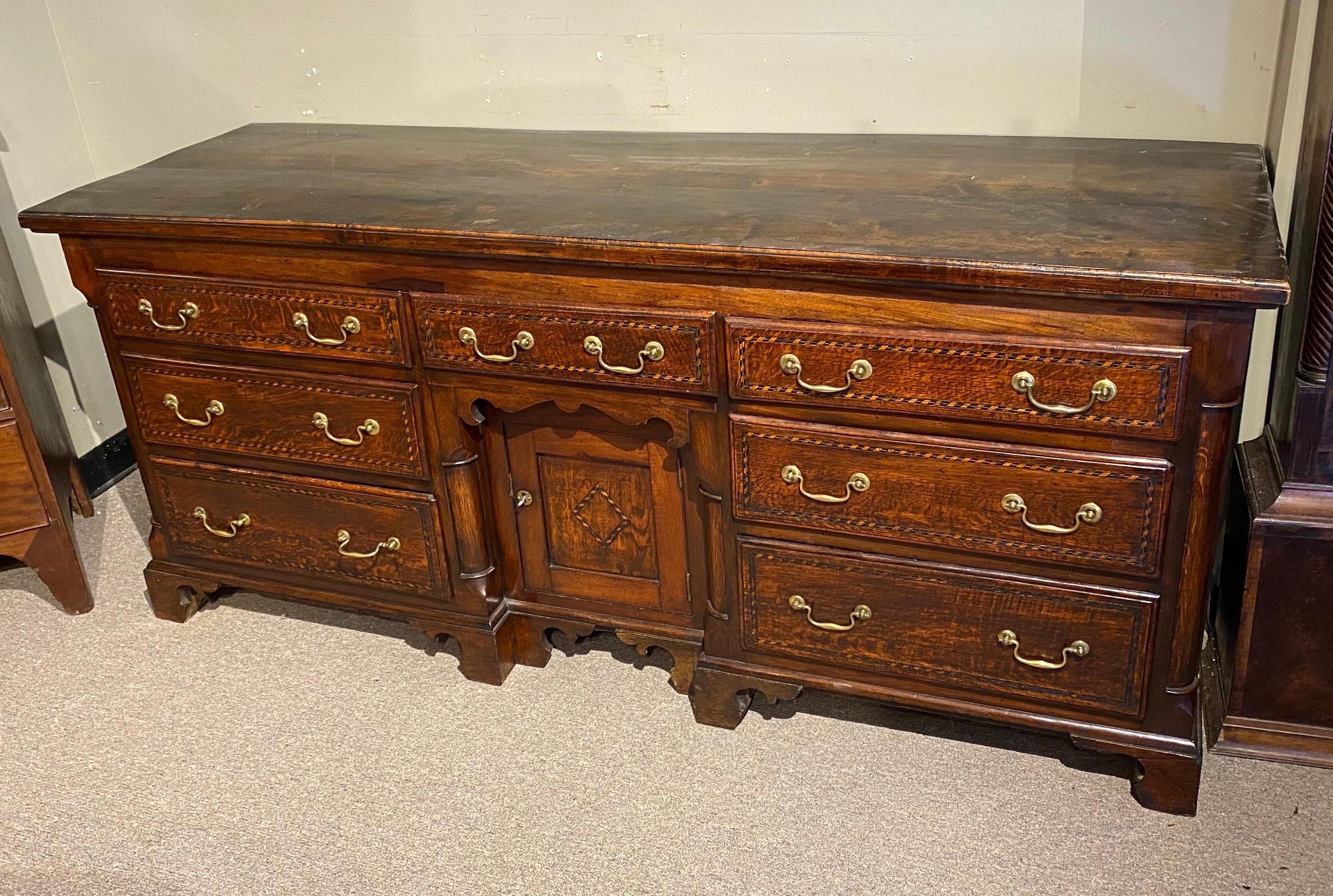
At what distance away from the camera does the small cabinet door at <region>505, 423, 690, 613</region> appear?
6.59ft

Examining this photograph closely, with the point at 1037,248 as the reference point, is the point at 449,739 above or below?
below

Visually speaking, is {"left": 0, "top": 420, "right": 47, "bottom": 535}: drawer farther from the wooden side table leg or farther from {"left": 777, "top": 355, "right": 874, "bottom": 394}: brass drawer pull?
{"left": 777, "top": 355, "right": 874, "bottom": 394}: brass drawer pull

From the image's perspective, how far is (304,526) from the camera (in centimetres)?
224

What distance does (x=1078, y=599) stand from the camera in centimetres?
176

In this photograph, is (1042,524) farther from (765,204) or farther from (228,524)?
(228,524)

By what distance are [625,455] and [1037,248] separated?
0.74 metres

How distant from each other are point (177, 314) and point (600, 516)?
815mm

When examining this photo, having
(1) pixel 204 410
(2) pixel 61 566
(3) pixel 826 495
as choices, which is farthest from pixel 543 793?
(2) pixel 61 566

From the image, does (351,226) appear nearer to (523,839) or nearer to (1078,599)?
(523,839)

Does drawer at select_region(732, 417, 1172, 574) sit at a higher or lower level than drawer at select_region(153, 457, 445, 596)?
higher

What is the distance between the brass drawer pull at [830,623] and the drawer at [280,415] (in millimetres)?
677

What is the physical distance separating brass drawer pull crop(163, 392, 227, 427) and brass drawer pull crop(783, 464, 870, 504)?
105 centimetres

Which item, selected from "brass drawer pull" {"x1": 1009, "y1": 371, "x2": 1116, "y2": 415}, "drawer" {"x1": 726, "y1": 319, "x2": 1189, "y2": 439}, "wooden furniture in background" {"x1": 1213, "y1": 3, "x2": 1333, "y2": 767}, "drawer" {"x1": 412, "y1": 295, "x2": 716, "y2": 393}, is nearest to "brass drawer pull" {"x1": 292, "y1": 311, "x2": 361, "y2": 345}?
"drawer" {"x1": 412, "y1": 295, "x2": 716, "y2": 393}

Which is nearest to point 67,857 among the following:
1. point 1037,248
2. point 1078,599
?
point 1078,599
